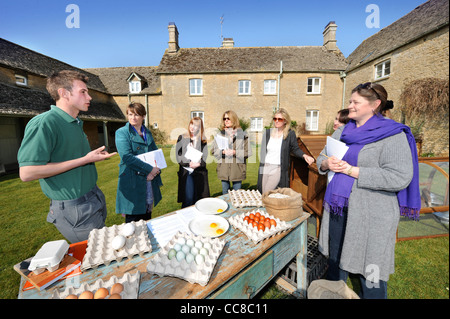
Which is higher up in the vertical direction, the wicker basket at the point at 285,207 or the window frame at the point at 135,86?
the window frame at the point at 135,86

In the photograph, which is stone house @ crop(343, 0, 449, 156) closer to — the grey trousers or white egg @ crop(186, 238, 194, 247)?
white egg @ crop(186, 238, 194, 247)

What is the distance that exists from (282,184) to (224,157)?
1.38m

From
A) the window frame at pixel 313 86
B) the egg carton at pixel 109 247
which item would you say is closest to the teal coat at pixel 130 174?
the egg carton at pixel 109 247

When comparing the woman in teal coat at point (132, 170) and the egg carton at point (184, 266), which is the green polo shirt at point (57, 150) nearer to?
the woman in teal coat at point (132, 170)

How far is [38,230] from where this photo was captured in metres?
4.28

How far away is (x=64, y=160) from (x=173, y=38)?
65.6 feet

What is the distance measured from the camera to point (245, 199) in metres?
2.51

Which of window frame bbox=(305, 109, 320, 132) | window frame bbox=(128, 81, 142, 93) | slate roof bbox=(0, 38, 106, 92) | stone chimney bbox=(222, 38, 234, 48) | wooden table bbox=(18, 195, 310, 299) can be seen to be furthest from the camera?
stone chimney bbox=(222, 38, 234, 48)

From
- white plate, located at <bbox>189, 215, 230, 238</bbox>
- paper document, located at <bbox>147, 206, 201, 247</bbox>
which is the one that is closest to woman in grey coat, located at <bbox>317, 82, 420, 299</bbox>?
white plate, located at <bbox>189, 215, 230, 238</bbox>

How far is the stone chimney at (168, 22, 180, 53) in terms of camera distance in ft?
57.8

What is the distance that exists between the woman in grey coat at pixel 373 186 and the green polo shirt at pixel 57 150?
2.58m

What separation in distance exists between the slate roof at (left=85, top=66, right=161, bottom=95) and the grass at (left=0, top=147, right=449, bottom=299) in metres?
13.5

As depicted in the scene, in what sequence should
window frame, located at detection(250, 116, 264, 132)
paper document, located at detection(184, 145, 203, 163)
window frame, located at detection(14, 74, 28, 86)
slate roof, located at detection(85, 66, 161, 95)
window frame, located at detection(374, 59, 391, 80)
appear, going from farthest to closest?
slate roof, located at detection(85, 66, 161, 95) → window frame, located at detection(250, 116, 264, 132) → window frame, located at detection(374, 59, 391, 80) → window frame, located at detection(14, 74, 28, 86) → paper document, located at detection(184, 145, 203, 163)

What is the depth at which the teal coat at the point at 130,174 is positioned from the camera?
114 inches
